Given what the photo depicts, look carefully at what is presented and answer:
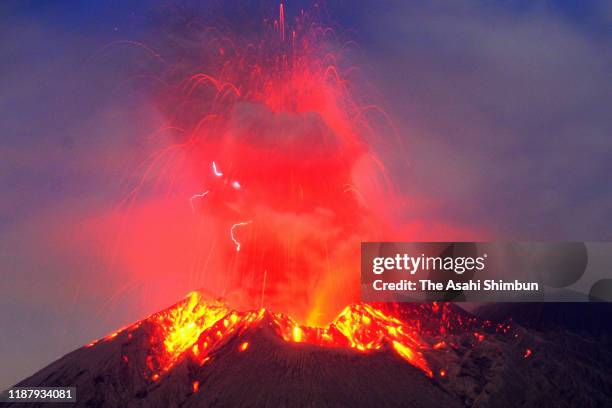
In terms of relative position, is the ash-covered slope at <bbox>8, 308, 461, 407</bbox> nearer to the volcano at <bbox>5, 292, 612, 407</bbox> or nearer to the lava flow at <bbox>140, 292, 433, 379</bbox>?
the volcano at <bbox>5, 292, 612, 407</bbox>

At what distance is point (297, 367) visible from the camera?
55406 mm

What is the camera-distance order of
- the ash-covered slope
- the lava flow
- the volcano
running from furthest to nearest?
the lava flow < the volcano < the ash-covered slope

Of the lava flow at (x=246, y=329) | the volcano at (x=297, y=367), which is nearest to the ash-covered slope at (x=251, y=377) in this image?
the volcano at (x=297, y=367)

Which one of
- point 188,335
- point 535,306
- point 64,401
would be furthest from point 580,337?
point 64,401

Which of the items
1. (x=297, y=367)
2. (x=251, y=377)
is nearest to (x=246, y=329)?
(x=251, y=377)

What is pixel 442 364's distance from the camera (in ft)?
198

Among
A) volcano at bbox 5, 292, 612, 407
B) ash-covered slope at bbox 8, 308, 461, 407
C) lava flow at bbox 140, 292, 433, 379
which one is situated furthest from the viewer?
lava flow at bbox 140, 292, 433, 379

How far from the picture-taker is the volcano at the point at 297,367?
52.9 meters

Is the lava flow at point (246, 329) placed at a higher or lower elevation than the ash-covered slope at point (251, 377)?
higher

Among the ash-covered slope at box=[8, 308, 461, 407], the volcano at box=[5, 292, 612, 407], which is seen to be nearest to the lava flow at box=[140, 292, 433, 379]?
the volcano at box=[5, 292, 612, 407]

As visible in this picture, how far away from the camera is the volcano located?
5291 centimetres

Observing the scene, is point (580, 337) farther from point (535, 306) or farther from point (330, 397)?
point (330, 397)

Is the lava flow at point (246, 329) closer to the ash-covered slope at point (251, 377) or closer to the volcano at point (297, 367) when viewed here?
the volcano at point (297, 367)

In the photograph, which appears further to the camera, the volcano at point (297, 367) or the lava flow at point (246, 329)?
the lava flow at point (246, 329)
